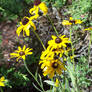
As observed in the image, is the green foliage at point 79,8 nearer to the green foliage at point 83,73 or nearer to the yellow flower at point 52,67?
the green foliage at point 83,73

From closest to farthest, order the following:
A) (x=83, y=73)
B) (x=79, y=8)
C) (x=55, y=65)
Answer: (x=55, y=65), (x=83, y=73), (x=79, y=8)

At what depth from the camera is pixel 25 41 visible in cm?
238

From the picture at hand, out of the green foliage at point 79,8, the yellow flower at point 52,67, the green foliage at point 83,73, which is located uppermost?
the green foliage at point 79,8


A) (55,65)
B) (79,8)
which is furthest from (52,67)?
(79,8)

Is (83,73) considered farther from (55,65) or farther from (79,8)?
(79,8)

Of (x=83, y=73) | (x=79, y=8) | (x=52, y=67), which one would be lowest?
(x=83, y=73)

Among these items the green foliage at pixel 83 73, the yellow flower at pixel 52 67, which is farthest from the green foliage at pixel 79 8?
the yellow flower at pixel 52 67

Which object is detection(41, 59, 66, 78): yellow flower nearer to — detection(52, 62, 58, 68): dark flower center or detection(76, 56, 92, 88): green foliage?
detection(52, 62, 58, 68): dark flower center

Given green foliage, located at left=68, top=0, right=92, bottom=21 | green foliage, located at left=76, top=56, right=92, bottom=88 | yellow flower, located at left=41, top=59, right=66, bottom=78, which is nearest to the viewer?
yellow flower, located at left=41, top=59, right=66, bottom=78

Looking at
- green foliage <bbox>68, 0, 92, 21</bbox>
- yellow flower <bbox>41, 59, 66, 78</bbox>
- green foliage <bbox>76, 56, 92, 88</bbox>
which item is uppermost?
green foliage <bbox>68, 0, 92, 21</bbox>

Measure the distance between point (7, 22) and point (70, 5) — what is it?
5.74ft

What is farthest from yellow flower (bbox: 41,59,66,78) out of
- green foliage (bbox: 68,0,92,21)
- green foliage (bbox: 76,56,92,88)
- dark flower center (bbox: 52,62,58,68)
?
green foliage (bbox: 68,0,92,21)

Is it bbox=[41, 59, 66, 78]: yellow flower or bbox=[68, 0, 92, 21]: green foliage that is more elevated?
bbox=[68, 0, 92, 21]: green foliage

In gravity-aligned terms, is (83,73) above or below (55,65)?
below
